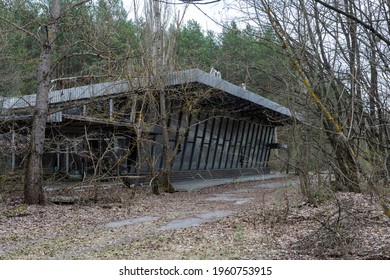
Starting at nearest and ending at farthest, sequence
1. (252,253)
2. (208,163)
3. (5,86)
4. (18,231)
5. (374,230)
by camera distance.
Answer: (252,253) → (374,230) → (18,231) → (5,86) → (208,163)

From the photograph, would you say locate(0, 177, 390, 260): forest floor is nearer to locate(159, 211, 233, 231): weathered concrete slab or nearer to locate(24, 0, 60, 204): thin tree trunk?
locate(159, 211, 233, 231): weathered concrete slab

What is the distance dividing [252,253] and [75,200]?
7.79m

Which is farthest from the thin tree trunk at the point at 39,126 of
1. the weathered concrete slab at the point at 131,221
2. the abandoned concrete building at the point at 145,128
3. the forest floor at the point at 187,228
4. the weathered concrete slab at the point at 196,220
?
the weathered concrete slab at the point at 196,220

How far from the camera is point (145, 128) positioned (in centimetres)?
1516

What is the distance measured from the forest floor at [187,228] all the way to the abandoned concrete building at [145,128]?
1376 mm

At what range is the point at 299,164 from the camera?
10117mm

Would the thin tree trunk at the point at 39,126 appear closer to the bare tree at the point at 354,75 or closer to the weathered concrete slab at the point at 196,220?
the weathered concrete slab at the point at 196,220

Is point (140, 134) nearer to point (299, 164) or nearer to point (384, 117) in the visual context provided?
point (299, 164)

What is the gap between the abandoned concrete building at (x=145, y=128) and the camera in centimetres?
1447

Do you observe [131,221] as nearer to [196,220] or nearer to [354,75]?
[196,220]

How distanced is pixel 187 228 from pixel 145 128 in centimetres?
624

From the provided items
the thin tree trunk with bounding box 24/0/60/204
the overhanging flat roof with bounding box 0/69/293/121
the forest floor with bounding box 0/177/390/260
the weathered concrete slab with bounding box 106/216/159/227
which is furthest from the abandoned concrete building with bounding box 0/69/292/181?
the weathered concrete slab with bounding box 106/216/159/227

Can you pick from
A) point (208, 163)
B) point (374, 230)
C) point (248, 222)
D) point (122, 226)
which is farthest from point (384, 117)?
point (208, 163)

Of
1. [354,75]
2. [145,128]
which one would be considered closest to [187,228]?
[354,75]
